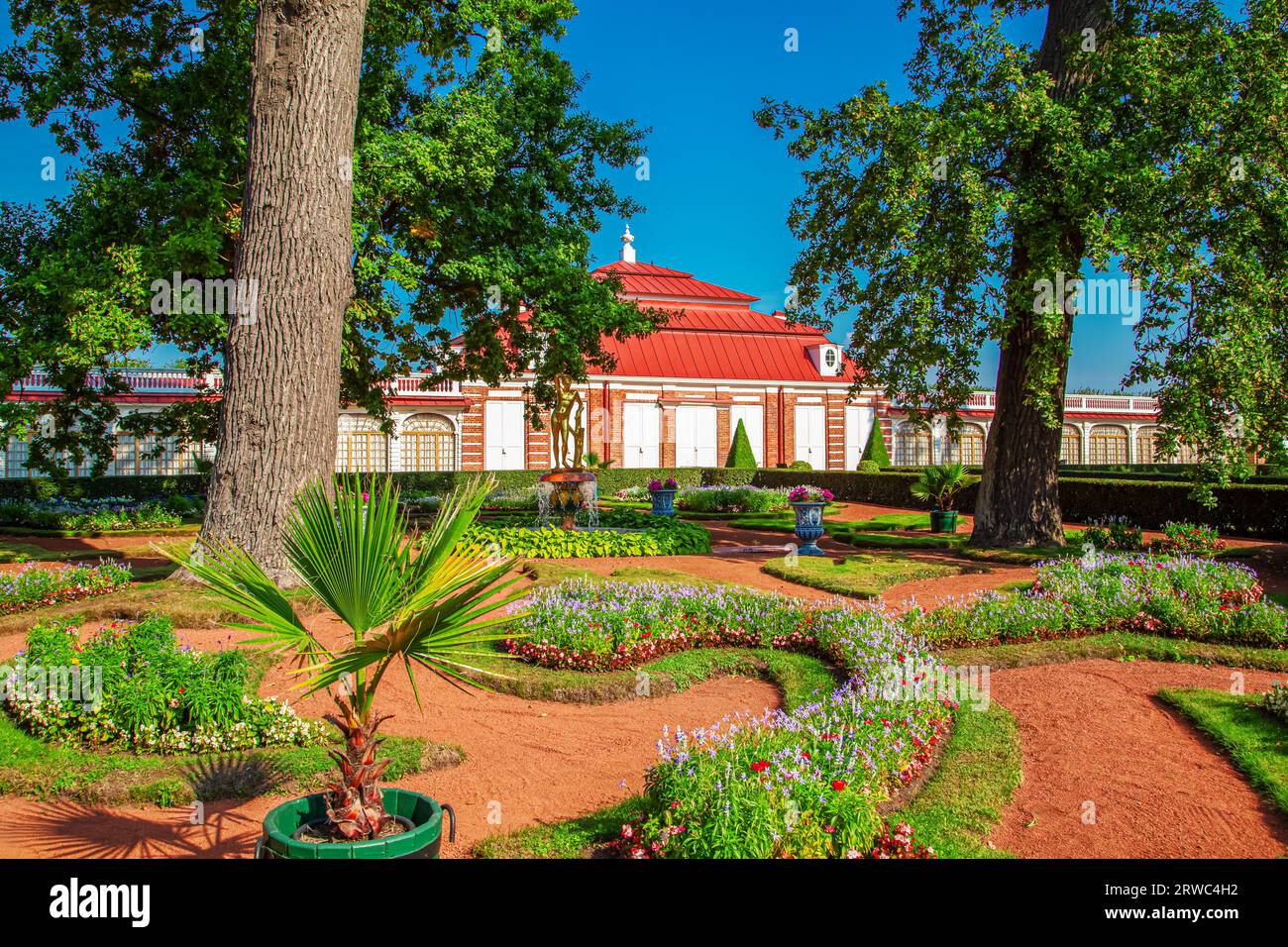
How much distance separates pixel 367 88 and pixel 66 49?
421 centimetres

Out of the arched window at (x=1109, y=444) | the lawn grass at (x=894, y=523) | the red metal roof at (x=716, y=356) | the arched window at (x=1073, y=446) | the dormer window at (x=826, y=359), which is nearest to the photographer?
the lawn grass at (x=894, y=523)

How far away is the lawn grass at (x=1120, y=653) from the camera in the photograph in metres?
6.84

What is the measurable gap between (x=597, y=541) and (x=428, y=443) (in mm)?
20027

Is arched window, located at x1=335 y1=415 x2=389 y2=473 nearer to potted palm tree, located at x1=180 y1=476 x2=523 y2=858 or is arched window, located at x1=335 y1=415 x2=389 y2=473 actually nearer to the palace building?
the palace building

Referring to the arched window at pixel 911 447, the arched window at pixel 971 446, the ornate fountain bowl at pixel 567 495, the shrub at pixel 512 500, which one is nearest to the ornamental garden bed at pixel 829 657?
the ornate fountain bowl at pixel 567 495

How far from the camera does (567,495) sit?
15.3 metres

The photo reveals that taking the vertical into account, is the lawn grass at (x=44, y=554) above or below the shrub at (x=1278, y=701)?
above

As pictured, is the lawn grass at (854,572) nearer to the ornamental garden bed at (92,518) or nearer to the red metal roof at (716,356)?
the ornamental garden bed at (92,518)

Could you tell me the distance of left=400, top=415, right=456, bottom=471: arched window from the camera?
31.3 metres

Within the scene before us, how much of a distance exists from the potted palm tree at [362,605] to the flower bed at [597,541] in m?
9.25

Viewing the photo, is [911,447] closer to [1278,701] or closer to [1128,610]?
[1128,610]

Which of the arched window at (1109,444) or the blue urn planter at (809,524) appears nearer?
the blue urn planter at (809,524)

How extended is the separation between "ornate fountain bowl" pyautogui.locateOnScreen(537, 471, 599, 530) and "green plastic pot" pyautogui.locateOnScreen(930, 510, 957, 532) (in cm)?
717

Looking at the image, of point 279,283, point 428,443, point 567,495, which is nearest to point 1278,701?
point 279,283
